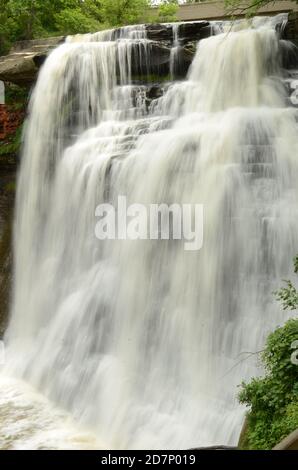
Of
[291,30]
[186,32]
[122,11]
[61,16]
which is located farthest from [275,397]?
[61,16]

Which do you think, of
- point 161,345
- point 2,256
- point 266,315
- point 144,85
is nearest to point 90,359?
point 161,345

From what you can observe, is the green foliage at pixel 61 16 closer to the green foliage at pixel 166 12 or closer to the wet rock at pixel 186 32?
the green foliage at pixel 166 12

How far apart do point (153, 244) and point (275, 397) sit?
3.93 meters

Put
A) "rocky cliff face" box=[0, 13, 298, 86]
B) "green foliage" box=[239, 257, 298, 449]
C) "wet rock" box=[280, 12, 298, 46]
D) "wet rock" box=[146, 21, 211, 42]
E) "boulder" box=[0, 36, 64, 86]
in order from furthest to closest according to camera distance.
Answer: "boulder" box=[0, 36, 64, 86] → "wet rock" box=[146, 21, 211, 42] → "rocky cliff face" box=[0, 13, 298, 86] → "wet rock" box=[280, 12, 298, 46] → "green foliage" box=[239, 257, 298, 449]

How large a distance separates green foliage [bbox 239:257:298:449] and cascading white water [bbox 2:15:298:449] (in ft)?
3.63

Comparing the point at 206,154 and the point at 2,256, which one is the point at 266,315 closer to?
the point at 206,154

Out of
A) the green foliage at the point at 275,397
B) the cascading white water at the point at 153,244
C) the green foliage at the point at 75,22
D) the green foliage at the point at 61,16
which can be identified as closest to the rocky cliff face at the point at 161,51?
the cascading white water at the point at 153,244

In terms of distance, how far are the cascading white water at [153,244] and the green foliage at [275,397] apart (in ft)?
3.63

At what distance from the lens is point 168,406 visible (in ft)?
23.4

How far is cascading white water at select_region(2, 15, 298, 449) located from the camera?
7250 millimetres

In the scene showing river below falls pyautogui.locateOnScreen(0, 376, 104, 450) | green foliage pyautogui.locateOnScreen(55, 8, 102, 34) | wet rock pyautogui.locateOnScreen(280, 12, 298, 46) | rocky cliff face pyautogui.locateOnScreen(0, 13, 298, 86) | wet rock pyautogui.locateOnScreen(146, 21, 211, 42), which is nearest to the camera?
river below falls pyautogui.locateOnScreen(0, 376, 104, 450)

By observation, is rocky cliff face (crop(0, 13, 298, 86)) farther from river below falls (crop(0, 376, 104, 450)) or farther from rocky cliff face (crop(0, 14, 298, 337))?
river below falls (crop(0, 376, 104, 450))

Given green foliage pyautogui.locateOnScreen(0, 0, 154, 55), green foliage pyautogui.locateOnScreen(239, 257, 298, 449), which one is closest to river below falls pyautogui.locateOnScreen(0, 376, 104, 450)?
green foliage pyautogui.locateOnScreen(239, 257, 298, 449)

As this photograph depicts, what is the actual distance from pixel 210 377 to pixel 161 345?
3.13 ft
